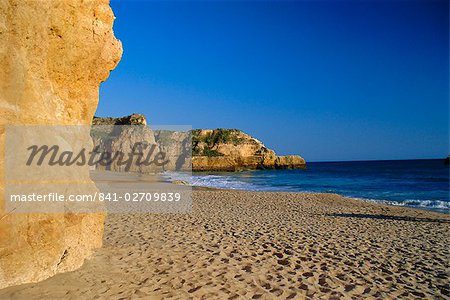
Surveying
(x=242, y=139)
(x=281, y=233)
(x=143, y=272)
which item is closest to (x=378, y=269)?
(x=281, y=233)

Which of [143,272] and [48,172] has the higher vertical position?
[48,172]

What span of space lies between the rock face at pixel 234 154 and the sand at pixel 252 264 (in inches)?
2815

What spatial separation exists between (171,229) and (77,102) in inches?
200

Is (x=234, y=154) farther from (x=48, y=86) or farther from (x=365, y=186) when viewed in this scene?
(x=48, y=86)

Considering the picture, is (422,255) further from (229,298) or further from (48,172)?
(48,172)

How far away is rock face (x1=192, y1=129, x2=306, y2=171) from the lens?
8238 cm

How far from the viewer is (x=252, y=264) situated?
20.6 feet

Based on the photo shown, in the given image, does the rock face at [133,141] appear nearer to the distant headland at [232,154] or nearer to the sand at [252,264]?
the distant headland at [232,154]

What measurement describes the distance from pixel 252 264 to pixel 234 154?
80.1 m

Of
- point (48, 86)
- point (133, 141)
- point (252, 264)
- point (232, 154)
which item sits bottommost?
point (252, 264)

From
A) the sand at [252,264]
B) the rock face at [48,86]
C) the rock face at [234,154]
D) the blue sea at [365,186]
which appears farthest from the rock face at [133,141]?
the rock face at [48,86]

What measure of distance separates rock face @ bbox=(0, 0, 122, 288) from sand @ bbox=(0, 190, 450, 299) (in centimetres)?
37

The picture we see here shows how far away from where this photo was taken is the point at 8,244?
171 inches


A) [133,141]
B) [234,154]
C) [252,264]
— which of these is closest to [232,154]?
[234,154]
